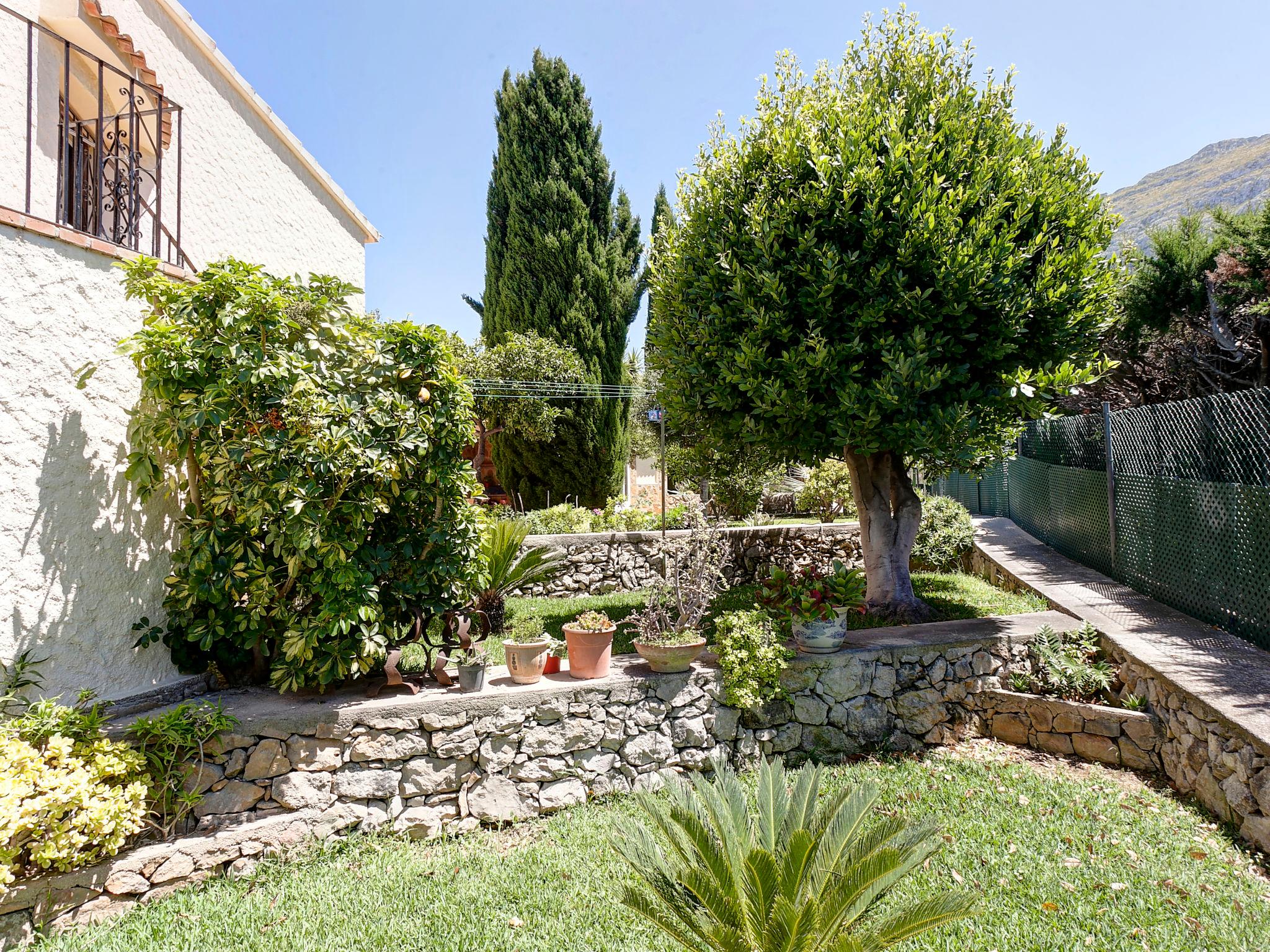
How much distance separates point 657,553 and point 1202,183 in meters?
107

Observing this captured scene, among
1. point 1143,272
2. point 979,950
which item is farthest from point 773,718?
point 1143,272

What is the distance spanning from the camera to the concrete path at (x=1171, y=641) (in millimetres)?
4078

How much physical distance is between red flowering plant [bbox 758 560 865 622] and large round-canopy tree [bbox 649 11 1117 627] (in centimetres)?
127

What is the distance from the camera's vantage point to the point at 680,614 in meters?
5.36

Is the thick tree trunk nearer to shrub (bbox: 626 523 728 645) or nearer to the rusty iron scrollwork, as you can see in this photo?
shrub (bbox: 626 523 728 645)

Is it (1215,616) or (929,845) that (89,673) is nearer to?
(929,845)

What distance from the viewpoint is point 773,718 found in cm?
527

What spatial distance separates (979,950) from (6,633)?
17.2 ft

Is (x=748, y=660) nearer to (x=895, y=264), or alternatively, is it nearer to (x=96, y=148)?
(x=895, y=264)

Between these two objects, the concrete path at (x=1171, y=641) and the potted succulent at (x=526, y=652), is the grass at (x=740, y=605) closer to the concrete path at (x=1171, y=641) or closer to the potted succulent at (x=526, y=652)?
the concrete path at (x=1171, y=641)

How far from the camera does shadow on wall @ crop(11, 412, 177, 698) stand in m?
3.58

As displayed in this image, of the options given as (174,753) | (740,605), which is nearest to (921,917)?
(174,753)

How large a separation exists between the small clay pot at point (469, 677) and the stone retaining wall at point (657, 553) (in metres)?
4.91

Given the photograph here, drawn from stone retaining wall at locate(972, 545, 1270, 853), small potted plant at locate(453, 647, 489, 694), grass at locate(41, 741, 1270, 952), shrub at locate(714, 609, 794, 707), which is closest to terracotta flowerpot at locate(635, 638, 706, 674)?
shrub at locate(714, 609, 794, 707)
